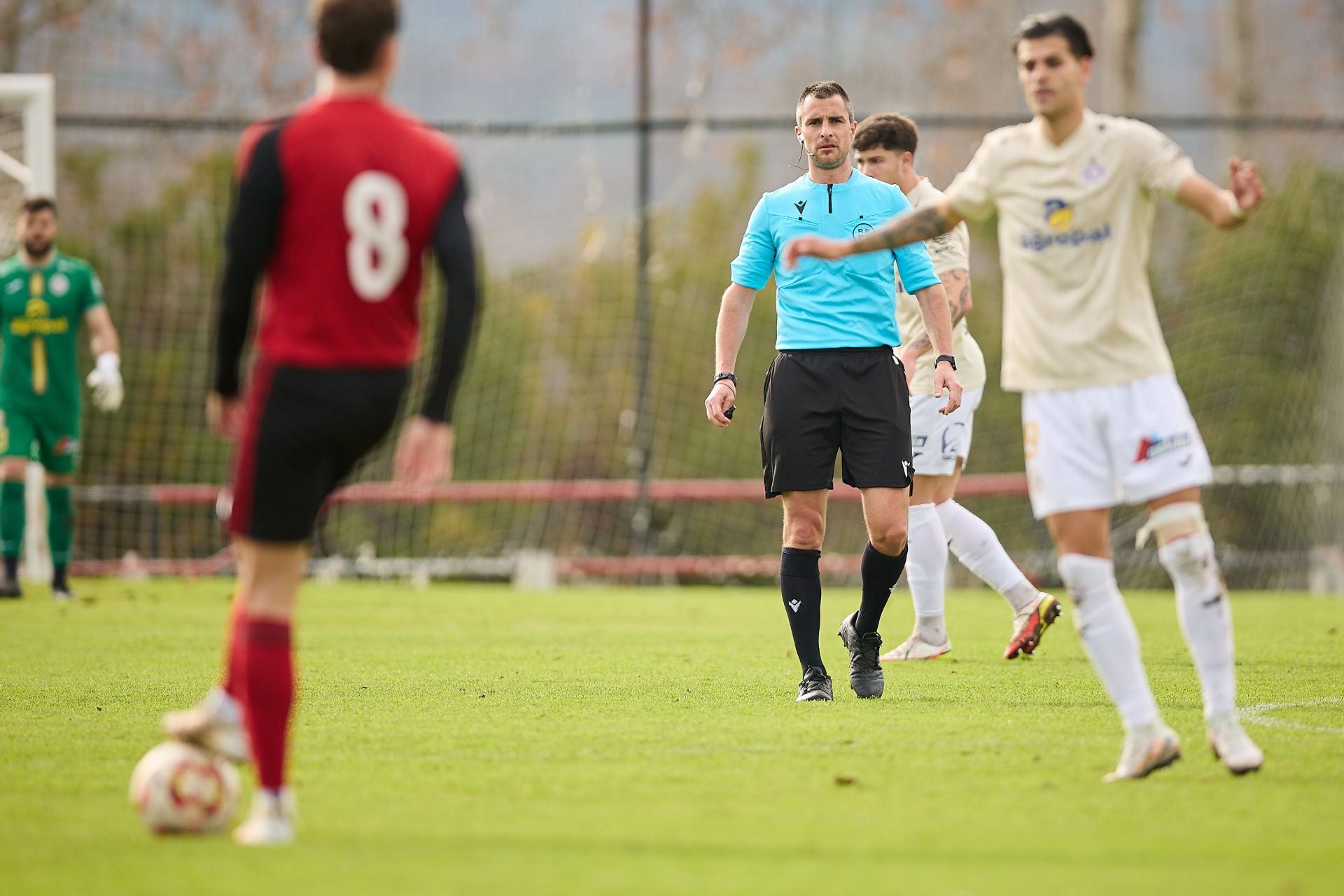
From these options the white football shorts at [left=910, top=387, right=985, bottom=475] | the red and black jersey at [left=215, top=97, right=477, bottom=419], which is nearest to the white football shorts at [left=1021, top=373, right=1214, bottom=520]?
the red and black jersey at [left=215, top=97, right=477, bottom=419]

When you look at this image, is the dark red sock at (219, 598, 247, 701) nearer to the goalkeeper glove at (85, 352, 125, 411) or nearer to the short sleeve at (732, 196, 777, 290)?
the short sleeve at (732, 196, 777, 290)

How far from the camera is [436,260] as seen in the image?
14.8 feet

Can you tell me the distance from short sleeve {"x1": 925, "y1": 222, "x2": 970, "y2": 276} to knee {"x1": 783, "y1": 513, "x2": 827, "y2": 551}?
6.66 feet

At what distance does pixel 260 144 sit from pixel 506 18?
50.6 ft

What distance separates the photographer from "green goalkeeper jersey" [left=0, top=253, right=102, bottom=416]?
12.4 m

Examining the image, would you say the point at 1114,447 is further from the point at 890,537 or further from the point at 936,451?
the point at 936,451

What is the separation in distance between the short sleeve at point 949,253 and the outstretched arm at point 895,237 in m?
3.24

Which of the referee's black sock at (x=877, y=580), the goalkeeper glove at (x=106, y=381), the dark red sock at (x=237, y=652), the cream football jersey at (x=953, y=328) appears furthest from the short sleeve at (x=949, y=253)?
the goalkeeper glove at (x=106, y=381)

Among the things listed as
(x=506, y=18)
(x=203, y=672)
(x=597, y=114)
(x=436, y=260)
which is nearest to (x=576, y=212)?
(x=597, y=114)

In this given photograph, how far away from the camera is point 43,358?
12.5m

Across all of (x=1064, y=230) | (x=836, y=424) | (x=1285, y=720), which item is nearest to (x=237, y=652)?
(x=1064, y=230)

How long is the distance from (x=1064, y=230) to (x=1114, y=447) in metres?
0.66

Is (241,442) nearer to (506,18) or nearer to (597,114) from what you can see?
(597,114)

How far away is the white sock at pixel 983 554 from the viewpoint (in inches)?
349
